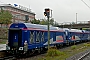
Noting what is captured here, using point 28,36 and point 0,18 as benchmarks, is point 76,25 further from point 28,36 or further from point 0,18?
point 28,36

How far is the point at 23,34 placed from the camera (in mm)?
20828

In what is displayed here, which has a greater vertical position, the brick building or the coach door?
the brick building

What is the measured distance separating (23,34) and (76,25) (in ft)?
177

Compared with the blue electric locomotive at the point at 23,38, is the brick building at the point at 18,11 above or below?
above

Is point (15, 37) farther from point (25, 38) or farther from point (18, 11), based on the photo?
point (18, 11)

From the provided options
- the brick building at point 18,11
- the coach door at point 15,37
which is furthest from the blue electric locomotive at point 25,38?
A: the brick building at point 18,11

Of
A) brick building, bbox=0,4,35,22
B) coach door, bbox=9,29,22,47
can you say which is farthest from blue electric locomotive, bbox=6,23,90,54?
brick building, bbox=0,4,35,22

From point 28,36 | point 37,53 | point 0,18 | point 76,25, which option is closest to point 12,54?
point 28,36

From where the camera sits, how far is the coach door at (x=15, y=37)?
20734 millimetres

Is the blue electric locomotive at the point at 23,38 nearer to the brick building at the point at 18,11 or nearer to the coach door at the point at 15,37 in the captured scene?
the coach door at the point at 15,37

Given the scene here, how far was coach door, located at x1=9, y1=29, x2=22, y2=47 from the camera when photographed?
20.7m

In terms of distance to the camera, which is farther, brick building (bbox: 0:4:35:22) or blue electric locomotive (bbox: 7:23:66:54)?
brick building (bbox: 0:4:35:22)

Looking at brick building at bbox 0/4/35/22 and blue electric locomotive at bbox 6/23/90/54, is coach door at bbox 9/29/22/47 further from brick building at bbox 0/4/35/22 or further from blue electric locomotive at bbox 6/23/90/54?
brick building at bbox 0/4/35/22

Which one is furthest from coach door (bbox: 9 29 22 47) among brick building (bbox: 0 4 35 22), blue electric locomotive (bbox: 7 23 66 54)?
brick building (bbox: 0 4 35 22)
